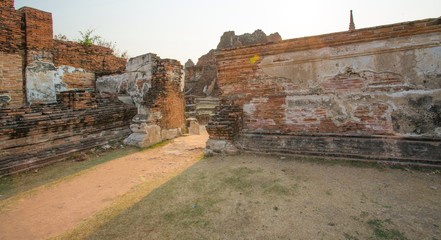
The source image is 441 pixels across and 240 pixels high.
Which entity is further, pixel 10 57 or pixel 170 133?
pixel 170 133

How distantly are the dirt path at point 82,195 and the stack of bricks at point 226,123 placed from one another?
2.28 feet

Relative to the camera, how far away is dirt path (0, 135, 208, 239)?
248 centimetres

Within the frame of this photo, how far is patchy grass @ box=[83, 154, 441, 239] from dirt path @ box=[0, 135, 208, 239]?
1.75 ft

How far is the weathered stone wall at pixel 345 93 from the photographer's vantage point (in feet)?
12.3

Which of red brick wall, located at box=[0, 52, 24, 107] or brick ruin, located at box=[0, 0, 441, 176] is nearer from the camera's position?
brick ruin, located at box=[0, 0, 441, 176]

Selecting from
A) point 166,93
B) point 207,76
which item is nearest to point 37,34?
point 166,93

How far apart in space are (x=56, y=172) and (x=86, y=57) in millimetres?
6317

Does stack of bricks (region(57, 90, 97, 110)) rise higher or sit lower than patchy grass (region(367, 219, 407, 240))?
higher

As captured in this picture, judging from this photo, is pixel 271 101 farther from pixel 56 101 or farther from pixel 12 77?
pixel 12 77

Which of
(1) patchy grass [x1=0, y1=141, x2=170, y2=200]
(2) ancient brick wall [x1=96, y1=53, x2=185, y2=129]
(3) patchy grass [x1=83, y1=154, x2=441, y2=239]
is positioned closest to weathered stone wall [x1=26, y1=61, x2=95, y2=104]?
(2) ancient brick wall [x1=96, y1=53, x2=185, y2=129]

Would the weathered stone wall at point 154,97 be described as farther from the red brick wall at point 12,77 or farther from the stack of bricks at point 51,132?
the red brick wall at point 12,77

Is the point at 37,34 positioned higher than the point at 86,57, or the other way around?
the point at 37,34

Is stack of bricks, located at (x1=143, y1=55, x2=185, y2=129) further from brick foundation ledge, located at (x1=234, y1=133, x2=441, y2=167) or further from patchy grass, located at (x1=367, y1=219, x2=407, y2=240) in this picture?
patchy grass, located at (x1=367, y1=219, x2=407, y2=240)

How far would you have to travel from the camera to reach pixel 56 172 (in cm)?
424
